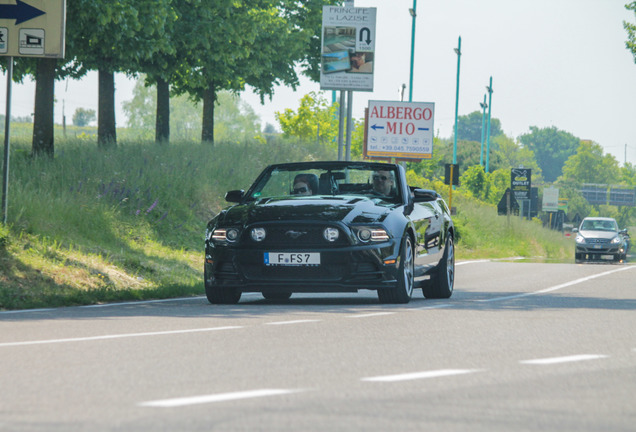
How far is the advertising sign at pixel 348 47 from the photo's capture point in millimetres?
26031

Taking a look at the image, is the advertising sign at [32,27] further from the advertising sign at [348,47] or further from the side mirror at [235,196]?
the advertising sign at [348,47]

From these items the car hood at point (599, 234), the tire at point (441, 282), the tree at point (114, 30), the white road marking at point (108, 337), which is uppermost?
the tree at point (114, 30)

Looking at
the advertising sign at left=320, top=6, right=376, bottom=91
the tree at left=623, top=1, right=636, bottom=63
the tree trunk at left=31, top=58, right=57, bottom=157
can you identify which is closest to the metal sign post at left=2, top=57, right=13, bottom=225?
the tree trunk at left=31, top=58, right=57, bottom=157

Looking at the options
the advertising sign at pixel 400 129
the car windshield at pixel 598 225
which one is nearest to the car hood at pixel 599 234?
the car windshield at pixel 598 225

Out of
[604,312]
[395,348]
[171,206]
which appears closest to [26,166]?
[171,206]

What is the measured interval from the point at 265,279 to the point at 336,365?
461 centimetres

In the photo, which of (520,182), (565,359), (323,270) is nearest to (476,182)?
(520,182)

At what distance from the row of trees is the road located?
489 inches

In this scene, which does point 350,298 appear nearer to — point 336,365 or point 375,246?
point 375,246

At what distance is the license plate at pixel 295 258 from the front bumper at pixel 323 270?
0.05 metres

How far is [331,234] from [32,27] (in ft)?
19.3

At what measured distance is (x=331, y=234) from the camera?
1196 centimetres

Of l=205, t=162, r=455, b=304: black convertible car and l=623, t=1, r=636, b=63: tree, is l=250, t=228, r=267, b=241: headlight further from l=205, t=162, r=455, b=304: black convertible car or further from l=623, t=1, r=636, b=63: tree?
l=623, t=1, r=636, b=63: tree

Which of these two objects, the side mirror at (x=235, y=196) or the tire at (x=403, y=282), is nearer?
the tire at (x=403, y=282)
